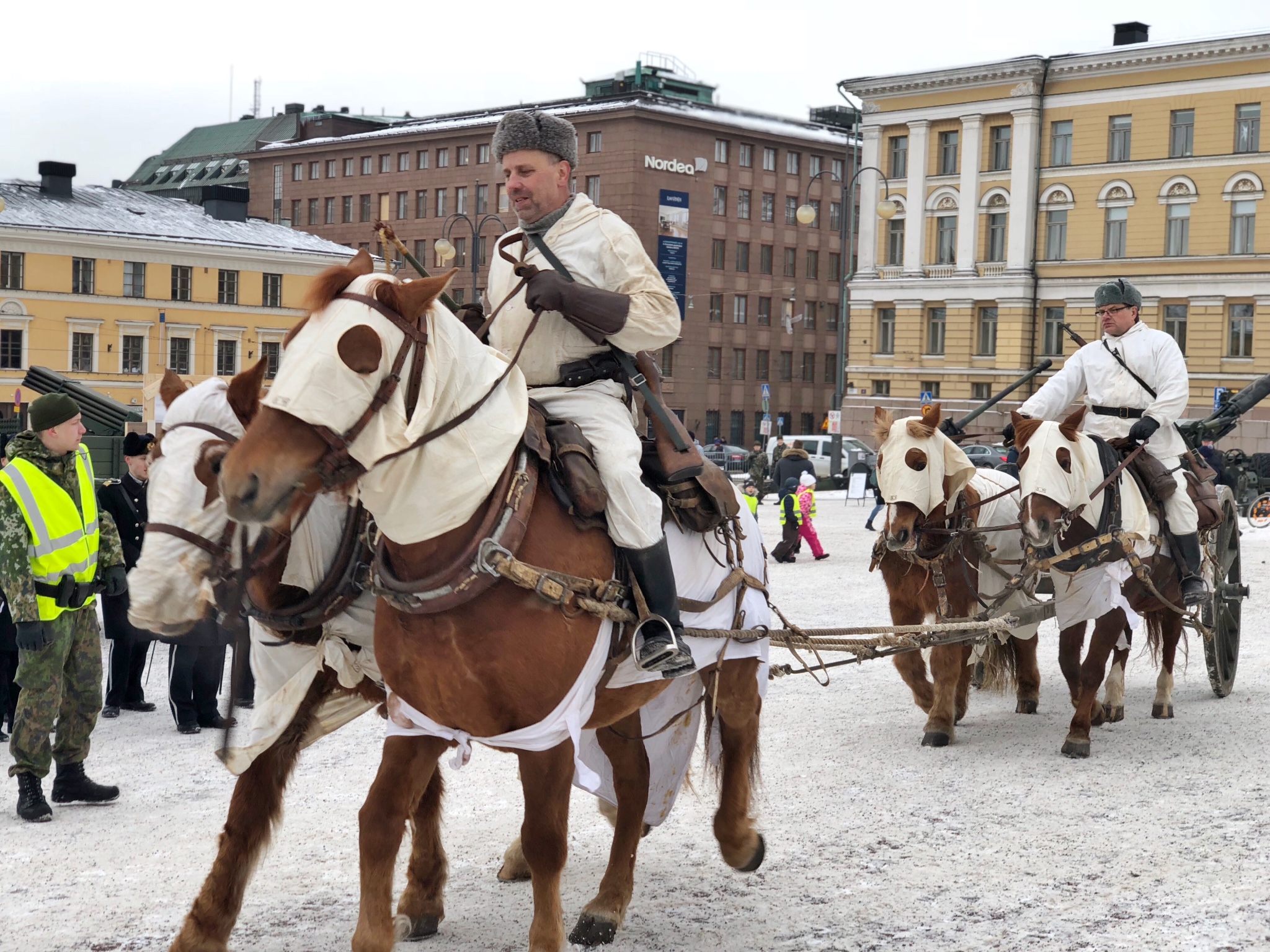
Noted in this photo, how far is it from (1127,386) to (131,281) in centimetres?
5423

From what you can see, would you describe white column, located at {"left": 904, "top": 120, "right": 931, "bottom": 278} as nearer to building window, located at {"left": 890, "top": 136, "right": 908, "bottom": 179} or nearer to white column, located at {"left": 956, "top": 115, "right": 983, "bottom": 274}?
building window, located at {"left": 890, "top": 136, "right": 908, "bottom": 179}

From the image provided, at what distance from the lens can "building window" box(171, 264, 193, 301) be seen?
58500 mm

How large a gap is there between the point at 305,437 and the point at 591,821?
3.71m

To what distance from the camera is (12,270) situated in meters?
55.3

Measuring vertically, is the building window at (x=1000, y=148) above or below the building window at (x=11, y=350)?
above

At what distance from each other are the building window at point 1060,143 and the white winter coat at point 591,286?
165 ft

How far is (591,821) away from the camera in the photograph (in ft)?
22.5

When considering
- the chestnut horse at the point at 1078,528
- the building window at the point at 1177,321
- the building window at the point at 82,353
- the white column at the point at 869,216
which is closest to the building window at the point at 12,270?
the building window at the point at 82,353

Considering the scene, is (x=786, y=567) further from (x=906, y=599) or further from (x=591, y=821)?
(x=591, y=821)

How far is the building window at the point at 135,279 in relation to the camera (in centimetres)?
5756

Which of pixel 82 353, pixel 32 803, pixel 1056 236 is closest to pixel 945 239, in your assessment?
pixel 1056 236

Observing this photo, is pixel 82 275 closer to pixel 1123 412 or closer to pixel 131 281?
pixel 131 281

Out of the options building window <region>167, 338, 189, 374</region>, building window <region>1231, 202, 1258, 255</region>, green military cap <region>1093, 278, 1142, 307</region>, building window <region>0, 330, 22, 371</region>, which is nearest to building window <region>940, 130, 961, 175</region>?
building window <region>1231, 202, 1258, 255</region>

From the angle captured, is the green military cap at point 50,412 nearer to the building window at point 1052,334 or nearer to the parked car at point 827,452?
the parked car at point 827,452
